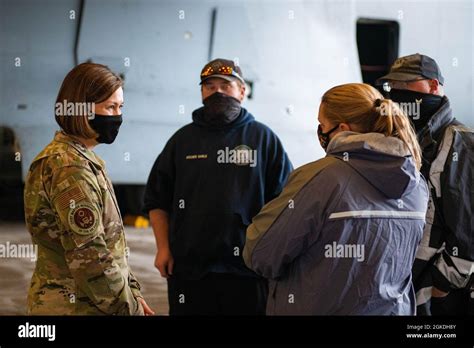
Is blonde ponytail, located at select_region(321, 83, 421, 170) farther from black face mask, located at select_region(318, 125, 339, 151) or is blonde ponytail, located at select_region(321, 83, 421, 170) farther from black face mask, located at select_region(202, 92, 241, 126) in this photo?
black face mask, located at select_region(202, 92, 241, 126)

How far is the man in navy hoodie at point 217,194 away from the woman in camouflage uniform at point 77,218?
83cm

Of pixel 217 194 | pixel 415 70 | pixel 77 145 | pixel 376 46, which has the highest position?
pixel 376 46

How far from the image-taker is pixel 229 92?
10.6 ft

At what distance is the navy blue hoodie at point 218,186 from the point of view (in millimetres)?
3098

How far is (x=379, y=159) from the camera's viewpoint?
2135mm

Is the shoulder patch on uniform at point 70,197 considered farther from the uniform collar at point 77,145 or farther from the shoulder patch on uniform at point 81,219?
the uniform collar at point 77,145

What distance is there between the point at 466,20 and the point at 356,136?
13.9 feet

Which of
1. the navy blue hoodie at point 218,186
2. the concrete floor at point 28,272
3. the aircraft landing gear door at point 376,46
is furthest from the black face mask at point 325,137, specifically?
the aircraft landing gear door at point 376,46

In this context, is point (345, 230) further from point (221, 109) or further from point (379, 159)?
point (221, 109)

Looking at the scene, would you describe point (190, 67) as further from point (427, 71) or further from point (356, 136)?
point (356, 136)

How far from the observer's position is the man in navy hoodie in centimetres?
310

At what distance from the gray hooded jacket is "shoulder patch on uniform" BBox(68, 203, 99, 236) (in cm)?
47

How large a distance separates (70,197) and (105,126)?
0.31m

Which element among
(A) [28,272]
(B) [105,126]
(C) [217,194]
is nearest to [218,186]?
(C) [217,194]
